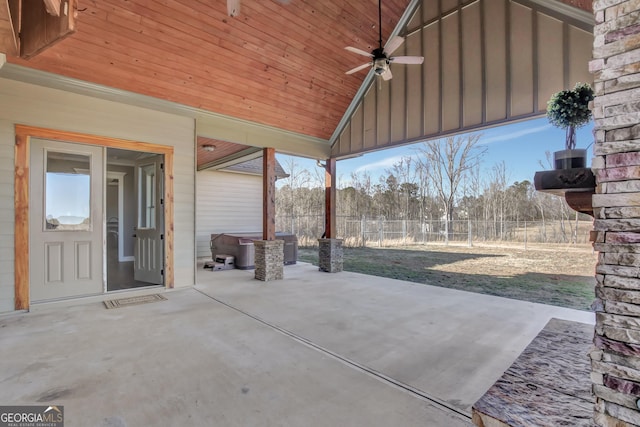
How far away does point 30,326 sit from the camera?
339cm

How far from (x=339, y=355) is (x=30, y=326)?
3558 mm

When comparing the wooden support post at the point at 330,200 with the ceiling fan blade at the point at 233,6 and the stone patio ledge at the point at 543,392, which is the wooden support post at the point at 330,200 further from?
the stone patio ledge at the point at 543,392

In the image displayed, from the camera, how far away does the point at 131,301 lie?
4453mm

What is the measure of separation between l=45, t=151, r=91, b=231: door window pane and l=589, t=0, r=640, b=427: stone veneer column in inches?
222

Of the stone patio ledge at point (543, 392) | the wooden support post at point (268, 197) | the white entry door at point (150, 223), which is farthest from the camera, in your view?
the wooden support post at point (268, 197)

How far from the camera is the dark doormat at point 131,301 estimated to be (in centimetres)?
426

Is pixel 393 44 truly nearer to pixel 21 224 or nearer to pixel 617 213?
pixel 617 213

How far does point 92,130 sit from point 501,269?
8.76 m

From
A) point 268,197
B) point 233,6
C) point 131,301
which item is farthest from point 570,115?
point 131,301

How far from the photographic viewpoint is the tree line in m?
11.8

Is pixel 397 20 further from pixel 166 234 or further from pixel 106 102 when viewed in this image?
pixel 166 234

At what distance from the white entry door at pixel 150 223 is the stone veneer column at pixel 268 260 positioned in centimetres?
181

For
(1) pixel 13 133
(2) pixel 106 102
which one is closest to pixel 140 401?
(1) pixel 13 133

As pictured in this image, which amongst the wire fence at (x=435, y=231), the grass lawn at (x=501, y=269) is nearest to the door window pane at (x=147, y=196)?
the grass lawn at (x=501, y=269)
